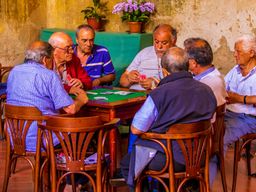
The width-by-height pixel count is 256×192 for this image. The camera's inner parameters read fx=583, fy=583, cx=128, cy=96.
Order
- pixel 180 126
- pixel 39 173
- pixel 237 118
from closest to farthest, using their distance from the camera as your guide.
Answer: pixel 180 126 < pixel 39 173 < pixel 237 118

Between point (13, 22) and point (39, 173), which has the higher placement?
point (13, 22)

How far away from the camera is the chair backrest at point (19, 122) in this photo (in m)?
4.53

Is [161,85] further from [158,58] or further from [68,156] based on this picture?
[158,58]

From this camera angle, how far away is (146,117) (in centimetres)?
402

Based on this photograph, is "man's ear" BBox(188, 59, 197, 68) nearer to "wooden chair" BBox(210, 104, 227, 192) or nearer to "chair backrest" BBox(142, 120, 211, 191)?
"wooden chair" BBox(210, 104, 227, 192)

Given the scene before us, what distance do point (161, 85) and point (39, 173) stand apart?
1232mm

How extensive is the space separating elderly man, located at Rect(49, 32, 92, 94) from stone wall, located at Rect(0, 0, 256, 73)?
9.06 ft

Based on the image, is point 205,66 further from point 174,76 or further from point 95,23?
point 95,23

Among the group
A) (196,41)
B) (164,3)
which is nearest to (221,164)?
(196,41)

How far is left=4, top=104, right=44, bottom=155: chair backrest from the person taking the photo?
4.53m

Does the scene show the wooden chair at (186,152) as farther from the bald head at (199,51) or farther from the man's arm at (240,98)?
the man's arm at (240,98)

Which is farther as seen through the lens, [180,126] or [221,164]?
[221,164]

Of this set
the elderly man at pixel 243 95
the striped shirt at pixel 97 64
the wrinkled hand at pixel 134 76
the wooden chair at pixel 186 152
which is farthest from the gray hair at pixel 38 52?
the elderly man at pixel 243 95

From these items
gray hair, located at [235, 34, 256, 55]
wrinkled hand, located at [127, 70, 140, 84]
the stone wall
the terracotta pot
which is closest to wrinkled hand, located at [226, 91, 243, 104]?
gray hair, located at [235, 34, 256, 55]
